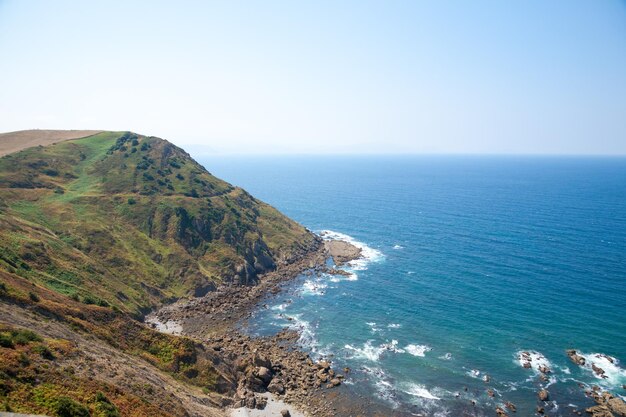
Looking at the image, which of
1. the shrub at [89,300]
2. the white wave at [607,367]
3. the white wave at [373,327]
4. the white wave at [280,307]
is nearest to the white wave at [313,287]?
the white wave at [280,307]

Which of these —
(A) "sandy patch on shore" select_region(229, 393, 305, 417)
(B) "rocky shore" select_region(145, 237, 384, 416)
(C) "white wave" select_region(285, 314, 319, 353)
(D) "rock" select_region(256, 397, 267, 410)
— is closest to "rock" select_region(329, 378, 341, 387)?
(B) "rocky shore" select_region(145, 237, 384, 416)

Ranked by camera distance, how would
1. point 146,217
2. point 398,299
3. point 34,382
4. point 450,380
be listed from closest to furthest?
point 34,382 → point 450,380 → point 398,299 → point 146,217

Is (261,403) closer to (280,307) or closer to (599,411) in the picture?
(280,307)

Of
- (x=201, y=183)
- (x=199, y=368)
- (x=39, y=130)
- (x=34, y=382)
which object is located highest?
(x=39, y=130)

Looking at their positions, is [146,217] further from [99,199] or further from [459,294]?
[459,294]

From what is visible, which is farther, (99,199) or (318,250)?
(318,250)

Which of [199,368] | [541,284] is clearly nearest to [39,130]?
[199,368]

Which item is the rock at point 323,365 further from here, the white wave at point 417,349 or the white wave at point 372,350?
the white wave at point 417,349
